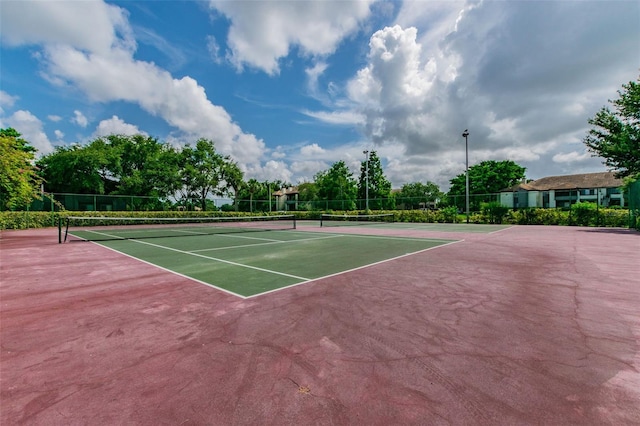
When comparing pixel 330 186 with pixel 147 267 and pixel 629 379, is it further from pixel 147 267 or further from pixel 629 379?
pixel 629 379

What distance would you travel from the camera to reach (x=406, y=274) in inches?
252

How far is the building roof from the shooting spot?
52.2 metres

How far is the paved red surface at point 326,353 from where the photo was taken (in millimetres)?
2129

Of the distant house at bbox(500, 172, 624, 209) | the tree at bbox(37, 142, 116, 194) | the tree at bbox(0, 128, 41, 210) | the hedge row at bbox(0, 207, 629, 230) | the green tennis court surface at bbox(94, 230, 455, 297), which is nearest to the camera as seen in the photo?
the green tennis court surface at bbox(94, 230, 455, 297)

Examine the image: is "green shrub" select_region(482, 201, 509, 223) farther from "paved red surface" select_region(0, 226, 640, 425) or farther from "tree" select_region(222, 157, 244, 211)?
"tree" select_region(222, 157, 244, 211)

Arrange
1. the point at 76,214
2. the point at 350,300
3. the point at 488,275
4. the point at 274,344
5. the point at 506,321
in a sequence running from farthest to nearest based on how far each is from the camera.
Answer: the point at 76,214 < the point at 488,275 < the point at 350,300 < the point at 506,321 < the point at 274,344

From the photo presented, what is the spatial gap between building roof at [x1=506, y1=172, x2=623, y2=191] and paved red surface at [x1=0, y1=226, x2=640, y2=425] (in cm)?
6672

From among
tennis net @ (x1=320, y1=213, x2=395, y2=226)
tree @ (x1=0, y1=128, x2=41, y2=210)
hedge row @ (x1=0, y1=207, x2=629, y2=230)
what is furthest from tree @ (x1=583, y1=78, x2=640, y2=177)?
tree @ (x1=0, y1=128, x2=41, y2=210)

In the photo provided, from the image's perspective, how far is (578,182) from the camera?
5656 cm

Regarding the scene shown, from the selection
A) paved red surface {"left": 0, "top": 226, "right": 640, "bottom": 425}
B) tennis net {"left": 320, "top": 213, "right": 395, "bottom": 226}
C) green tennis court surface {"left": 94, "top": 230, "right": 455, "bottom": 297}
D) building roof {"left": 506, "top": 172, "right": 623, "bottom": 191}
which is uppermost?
building roof {"left": 506, "top": 172, "right": 623, "bottom": 191}

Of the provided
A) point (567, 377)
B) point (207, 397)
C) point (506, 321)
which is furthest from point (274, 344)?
point (506, 321)

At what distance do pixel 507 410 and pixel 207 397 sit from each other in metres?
2.35

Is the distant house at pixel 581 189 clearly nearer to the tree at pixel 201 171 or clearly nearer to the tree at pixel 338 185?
the tree at pixel 338 185

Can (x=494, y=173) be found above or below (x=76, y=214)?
above
